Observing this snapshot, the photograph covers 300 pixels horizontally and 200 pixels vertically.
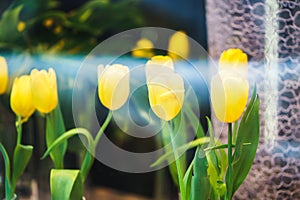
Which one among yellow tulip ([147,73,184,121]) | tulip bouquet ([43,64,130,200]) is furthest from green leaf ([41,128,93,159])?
yellow tulip ([147,73,184,121])

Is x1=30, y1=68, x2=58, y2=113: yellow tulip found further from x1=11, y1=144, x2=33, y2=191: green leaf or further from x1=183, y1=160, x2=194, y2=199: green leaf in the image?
x1=183, y1=160, x2=194, y2=199: green leaf

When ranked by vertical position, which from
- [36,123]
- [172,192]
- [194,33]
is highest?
[194,33]

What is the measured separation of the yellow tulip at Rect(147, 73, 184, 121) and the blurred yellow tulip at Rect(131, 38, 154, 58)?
0.34 feet

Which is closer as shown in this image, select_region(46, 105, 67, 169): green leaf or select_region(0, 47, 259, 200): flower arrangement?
select_region(0, 47, 259, 200): flower arrangement

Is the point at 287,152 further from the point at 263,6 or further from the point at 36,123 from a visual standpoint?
the point at 36,123

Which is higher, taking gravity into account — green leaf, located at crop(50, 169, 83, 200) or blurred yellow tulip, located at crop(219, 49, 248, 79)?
blurred yellow tulip, located at crop(219, 49, 248, 79)

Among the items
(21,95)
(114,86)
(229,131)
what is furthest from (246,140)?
(21,95)

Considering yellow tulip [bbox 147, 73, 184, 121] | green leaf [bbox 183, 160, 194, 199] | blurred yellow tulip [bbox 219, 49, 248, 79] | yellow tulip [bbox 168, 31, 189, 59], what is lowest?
green leaf [bbox 183, 160, 194, 199]

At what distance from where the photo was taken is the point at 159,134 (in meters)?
0.57

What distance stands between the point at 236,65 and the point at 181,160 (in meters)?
0.11

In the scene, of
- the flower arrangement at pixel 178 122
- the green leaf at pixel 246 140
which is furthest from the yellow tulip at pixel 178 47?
the green leaf at pixel 246 140

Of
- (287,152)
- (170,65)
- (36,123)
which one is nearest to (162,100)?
(170,65)

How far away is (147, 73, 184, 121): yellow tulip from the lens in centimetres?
47

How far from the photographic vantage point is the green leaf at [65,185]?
488 millimetres
